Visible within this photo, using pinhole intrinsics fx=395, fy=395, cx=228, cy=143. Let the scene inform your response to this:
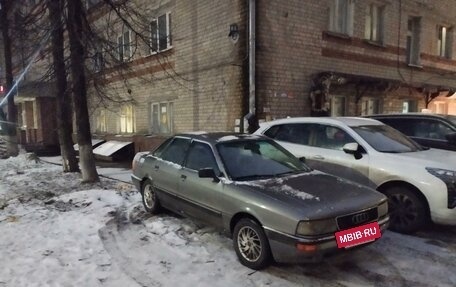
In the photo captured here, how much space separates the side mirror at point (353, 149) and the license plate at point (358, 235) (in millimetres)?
1699

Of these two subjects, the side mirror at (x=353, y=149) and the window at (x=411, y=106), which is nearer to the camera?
the side mirror at (x=353, y=149)

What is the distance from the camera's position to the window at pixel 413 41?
1404 cm

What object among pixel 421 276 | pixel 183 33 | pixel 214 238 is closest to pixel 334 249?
pixel 421 276

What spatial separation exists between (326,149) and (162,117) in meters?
7.95

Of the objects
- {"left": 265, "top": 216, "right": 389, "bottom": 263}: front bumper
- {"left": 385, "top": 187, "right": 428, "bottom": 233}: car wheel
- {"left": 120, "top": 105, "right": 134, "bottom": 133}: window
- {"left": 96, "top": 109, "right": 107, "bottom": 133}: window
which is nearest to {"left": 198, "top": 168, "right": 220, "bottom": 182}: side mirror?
{"left": 265, "top": 216, "right": 389, "bottom": 263}: front bumper

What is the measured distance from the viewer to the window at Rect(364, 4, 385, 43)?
12.4 meters

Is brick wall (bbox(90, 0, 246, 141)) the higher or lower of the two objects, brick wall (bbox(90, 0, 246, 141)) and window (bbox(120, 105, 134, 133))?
the higher

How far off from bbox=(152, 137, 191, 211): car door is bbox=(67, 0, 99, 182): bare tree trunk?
3576 mm

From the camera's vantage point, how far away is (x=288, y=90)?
9.94 metres

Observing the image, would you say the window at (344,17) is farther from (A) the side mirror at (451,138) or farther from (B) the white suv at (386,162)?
(B) the white suv at (386,162)

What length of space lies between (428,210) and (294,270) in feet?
7.23

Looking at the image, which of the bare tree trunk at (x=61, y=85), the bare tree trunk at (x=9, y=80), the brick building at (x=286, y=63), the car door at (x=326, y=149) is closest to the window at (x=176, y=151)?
the car door at (x=326, y=149)

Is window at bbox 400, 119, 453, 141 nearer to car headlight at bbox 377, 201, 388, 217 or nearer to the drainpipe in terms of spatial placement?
the drainpipe

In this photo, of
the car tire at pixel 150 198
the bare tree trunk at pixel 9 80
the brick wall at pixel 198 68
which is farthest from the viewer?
the bare tree trunk at pixel 9 80
